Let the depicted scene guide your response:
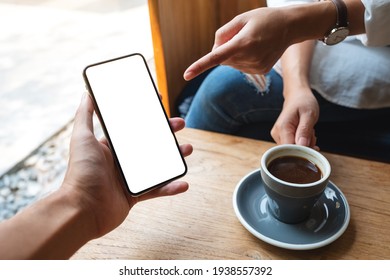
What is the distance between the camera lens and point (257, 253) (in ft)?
1.78

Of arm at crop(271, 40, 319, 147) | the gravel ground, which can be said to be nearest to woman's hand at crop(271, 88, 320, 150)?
arm at crop(271, 40, 319, 147)

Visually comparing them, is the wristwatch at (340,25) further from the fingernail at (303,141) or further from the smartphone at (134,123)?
the smartphone at (134,123)

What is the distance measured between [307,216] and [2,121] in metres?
1.46

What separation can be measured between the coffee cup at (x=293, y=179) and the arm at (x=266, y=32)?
0.18 m

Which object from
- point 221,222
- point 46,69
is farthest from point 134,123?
point 46,69

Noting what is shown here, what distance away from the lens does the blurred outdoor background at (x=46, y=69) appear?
1.37 m

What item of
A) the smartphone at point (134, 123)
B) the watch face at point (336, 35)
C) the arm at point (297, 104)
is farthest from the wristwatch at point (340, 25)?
the smartphone at point (134, 123)

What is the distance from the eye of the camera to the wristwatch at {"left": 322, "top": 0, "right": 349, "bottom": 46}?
69cm

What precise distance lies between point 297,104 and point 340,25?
17 centimetres

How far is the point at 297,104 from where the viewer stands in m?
0.77

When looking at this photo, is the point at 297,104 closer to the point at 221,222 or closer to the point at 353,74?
the point at 353,74

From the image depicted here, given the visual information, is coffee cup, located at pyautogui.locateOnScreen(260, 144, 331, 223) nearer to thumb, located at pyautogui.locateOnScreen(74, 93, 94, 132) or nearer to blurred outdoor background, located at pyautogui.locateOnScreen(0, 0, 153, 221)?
thumb, located at pyautogui.locateOnScreen(74, 93, 94, 132)
